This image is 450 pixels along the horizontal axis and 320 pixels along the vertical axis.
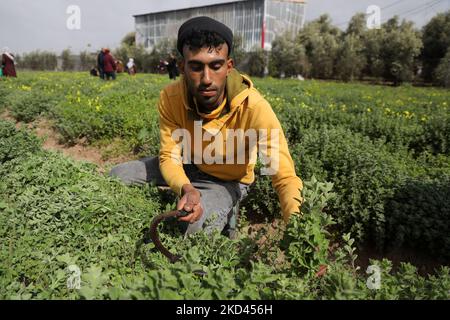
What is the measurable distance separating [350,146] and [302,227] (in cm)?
302

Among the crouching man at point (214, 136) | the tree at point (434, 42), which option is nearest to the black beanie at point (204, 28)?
the crouching man at point (214, 136)

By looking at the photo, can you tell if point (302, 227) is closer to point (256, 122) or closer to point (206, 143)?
point (256, 122)

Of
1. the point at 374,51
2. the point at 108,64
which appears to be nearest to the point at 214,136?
the point at 108,64

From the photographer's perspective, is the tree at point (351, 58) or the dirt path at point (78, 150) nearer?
the dirt path at point (78, 150)

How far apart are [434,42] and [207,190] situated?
120ft

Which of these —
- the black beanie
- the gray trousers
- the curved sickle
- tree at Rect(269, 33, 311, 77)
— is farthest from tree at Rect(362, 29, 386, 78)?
the curved sickle

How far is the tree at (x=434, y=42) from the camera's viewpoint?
3078cm

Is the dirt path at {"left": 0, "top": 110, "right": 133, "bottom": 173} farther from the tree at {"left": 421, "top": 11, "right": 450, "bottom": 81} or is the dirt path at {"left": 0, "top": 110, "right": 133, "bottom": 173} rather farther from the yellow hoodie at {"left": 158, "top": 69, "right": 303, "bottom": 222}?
the tree at {"left": 421, "top": 11, "right": 450, "bottom": 81}

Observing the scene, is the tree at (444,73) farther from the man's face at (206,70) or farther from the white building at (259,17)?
the man's face at (206,70)

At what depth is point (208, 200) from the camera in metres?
2.88

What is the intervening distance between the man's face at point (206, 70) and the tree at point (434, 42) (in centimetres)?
3351

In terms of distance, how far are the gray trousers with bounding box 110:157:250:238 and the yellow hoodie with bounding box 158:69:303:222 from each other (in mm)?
100

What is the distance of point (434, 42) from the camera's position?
31.9 metres

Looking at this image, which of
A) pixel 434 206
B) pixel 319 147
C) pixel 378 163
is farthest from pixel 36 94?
pixel 434 206
